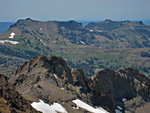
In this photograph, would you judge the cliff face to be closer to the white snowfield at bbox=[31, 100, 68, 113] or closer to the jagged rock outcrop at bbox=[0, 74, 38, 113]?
the white snowfield at bbox=[31, 100, 68, 113]

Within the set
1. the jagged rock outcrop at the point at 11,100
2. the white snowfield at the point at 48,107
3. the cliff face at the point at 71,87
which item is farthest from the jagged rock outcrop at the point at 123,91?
the jagged rock outcrop at the point at 11,100

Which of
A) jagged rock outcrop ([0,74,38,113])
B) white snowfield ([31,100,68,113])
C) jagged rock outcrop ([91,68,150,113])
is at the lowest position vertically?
jagged rock outcrop ([91,68,150,113])

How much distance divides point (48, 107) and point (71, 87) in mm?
46025

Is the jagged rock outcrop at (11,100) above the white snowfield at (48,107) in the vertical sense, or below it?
above

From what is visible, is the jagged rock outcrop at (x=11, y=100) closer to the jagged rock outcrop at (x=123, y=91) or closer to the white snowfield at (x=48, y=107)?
the white snowfield at (x=48, y=107)

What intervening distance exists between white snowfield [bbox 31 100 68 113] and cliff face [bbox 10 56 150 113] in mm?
3028

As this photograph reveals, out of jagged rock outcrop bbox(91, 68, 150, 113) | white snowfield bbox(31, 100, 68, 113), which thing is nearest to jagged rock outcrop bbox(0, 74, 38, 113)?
white snowfield bbox(31, 100, 68, 113)

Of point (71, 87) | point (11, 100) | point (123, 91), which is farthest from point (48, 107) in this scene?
point (123, 91)

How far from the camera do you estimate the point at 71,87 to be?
14762cm

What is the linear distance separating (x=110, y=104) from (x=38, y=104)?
210 ft

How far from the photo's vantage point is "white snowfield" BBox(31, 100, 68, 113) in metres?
95.4

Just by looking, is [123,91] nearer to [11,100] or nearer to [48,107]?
[48,107]

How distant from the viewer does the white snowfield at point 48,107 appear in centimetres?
9540

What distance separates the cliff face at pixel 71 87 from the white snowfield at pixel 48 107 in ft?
9.93
